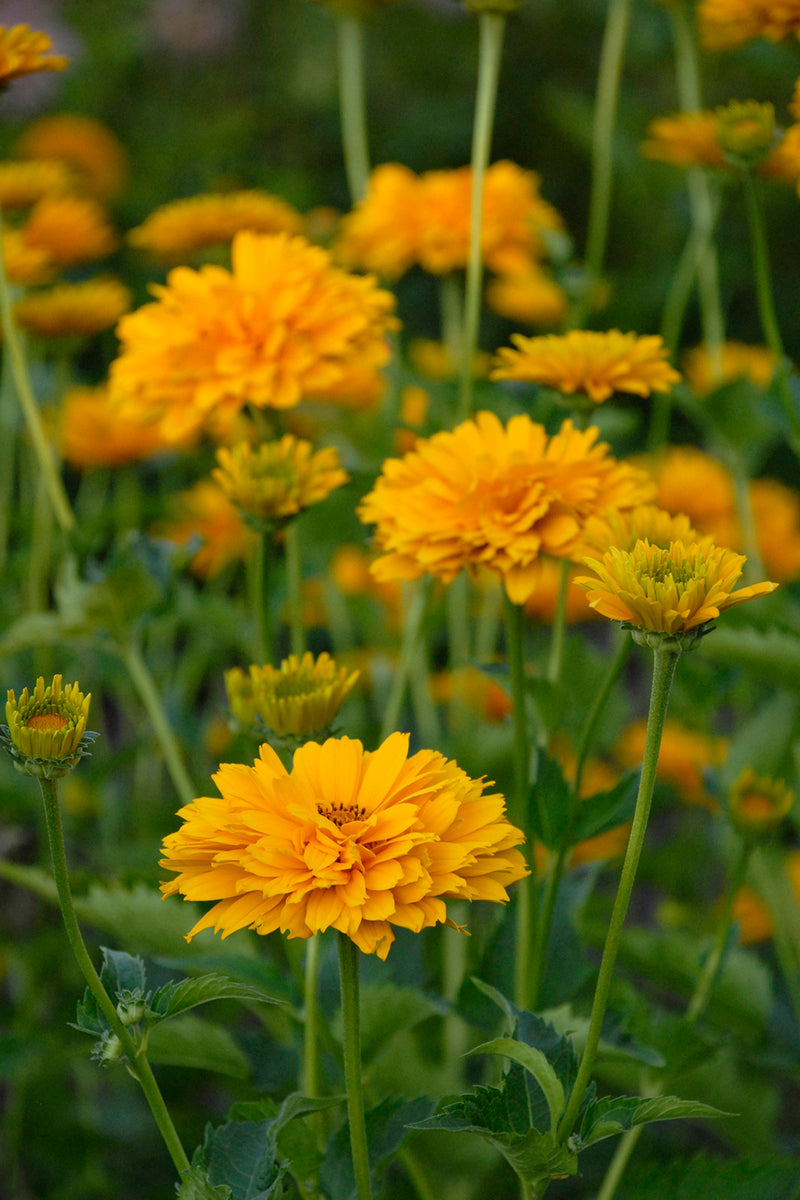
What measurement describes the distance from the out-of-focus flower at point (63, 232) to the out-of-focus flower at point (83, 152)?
940 mm

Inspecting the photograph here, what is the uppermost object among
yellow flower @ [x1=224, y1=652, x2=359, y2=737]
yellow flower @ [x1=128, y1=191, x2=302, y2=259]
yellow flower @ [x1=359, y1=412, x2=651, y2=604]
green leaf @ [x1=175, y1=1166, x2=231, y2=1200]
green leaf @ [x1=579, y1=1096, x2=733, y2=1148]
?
yellow flower @ [x1=128, y1=191, x2=302, y2=259]

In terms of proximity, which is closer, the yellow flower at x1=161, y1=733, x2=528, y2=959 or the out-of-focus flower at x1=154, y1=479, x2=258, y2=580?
the yellow flower at x1=161, y1=733, x2=528, y2=959

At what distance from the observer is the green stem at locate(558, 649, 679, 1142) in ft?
1.47

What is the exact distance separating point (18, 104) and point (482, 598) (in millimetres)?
2109

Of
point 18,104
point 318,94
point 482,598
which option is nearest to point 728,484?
point 482,598

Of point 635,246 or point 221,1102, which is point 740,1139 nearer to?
point 221,1102

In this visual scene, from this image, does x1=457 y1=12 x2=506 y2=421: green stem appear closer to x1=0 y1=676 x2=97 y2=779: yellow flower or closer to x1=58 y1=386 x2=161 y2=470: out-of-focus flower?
x1=0 y1=676 x2=97 y2=779: yellow flower

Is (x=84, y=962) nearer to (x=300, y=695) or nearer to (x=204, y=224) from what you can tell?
(x=300, y=695)

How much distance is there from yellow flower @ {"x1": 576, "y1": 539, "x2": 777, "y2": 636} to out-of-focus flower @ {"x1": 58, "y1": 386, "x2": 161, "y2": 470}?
95 cm

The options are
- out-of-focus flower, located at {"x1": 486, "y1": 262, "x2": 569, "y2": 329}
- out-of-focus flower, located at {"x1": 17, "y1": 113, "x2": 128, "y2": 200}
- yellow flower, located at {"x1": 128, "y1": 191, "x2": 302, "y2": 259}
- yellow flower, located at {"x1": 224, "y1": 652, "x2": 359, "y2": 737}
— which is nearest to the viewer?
yellow flower, located at {"x1": 224, "y1": 652, "x2": 359, "y2": 737}

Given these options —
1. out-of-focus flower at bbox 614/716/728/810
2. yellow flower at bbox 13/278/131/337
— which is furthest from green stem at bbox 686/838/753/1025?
yellow flower at bbox 13/278/131/337

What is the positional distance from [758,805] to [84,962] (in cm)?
45

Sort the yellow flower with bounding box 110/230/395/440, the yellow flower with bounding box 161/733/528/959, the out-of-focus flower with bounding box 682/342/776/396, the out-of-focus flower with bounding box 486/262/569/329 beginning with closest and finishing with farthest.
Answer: the yellow flower with bounding box 161/733/528/959 < the yellow flower with bounding box 110/230/395/440 < the out-of-focus flower with bounding box 682/342/776/396 < the out-of-focus flower with bounding box 486/262/569/329

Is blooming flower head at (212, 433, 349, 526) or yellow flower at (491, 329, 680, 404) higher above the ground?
yellow flower at (491, 329, 680, 404)
